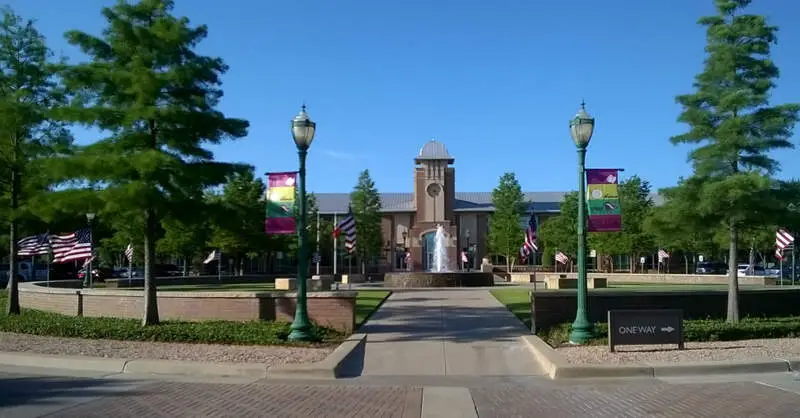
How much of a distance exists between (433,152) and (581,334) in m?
63.7

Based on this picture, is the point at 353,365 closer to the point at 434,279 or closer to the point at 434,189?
the point at 434,279

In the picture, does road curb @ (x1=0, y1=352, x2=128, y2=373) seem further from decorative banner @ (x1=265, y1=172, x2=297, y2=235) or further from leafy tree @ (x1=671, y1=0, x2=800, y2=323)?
leafy tree @ (x1=671, y1=0, x2=800, y2=323)

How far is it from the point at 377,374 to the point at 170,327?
6304mm

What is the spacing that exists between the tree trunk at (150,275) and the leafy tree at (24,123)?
15.2 feet

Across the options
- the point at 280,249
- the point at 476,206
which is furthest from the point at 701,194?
the point at 476,206

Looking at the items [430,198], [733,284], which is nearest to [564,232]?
[430,198]

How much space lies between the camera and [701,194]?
16.7 m

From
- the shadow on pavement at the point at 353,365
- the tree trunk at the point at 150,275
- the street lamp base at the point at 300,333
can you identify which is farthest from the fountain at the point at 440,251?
the shadow on pavement at the point at 353,365

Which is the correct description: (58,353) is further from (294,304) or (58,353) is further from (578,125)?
(578,125)

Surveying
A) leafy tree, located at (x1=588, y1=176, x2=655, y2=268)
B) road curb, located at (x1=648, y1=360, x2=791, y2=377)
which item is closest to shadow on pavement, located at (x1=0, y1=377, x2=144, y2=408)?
road curb, located at (x1=648, y1=360, x2=791, y2=377)

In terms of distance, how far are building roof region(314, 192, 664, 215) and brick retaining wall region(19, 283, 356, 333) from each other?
65745 millimetres

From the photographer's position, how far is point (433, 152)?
254 ft

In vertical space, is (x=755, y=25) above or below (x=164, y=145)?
above

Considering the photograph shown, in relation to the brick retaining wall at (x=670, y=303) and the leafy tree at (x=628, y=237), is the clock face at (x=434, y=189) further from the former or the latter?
the brick retaining wall at (x=670, y=303)
